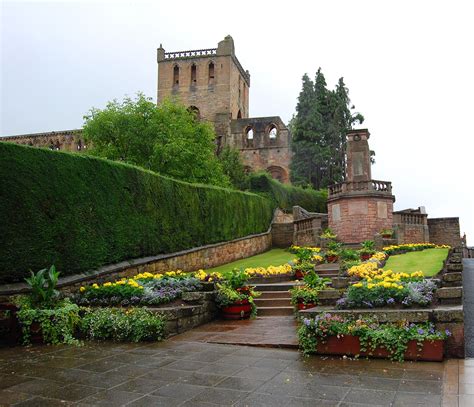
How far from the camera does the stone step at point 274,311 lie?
411 inches

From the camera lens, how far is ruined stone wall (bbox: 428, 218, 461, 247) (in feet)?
103

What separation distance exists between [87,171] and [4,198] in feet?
10.4

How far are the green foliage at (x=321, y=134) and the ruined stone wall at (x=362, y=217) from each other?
56.9 ft

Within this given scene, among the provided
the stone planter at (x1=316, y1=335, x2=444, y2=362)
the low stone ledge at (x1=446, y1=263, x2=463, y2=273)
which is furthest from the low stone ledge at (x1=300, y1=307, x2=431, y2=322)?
the low stone ledge at (x1=446, y1=263, x2=463, y2=273)

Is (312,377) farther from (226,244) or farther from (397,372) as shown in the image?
(226,244)

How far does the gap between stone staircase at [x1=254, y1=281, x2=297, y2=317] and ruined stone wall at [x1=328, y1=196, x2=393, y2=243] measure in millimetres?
14467

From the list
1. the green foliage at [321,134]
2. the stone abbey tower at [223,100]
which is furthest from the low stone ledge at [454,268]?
the stone abbey tower at [223,100]

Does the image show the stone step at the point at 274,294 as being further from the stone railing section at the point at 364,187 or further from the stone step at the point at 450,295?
the stone railing section at the point at 364,187

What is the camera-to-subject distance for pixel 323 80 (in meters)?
46.4

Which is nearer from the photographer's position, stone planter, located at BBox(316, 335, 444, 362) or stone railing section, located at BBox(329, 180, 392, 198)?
stone planter, located at BBox(316, 335, 444, 362)

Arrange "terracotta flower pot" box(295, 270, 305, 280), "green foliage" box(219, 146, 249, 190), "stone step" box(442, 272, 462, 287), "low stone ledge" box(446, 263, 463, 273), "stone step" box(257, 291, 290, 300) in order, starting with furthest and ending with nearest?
"green foliage" box(219, 146, 249, 190) < "terracotta flower pot" box(295, 270, 305, 280) < "low stone ledge" box(446, 263, 463, 273) < "stone step" box(257, 291, 290, 300) < "stone step" box(442, 272, 462, 287)

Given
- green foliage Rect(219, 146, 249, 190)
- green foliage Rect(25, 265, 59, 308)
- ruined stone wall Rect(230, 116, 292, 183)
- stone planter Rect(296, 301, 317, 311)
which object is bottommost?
stone planter Rect(296, 301, 317, 311)

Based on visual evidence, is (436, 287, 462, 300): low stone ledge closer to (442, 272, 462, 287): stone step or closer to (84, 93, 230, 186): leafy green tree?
(442, 272, 462, 287): stone step

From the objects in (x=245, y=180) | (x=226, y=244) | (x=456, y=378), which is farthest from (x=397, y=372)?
(x=245, y=180)
